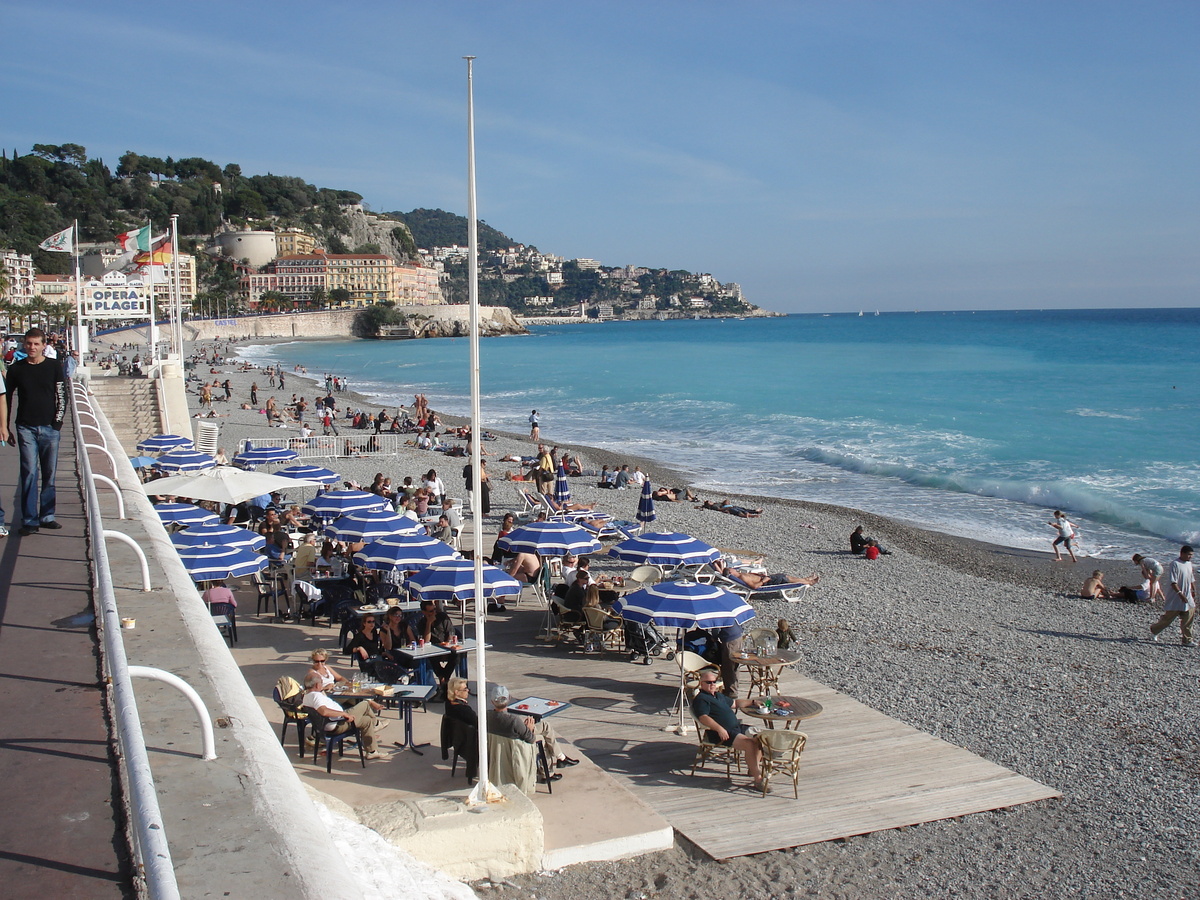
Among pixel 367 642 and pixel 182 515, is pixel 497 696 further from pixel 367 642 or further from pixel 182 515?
pixel 182 515

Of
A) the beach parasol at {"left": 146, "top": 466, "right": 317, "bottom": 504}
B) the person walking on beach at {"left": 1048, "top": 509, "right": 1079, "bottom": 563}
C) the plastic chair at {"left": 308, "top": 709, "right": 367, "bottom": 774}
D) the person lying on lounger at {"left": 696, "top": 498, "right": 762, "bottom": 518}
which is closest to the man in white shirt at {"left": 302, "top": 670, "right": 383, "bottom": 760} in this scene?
the plastic chair at {"left": 308, "top": 709, "right": 367, "bottom": 774}

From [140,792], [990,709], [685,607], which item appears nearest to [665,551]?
[685,607]

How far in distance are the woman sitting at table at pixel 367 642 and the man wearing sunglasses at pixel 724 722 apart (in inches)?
124

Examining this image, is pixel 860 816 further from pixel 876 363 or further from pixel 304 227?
pixel 304 227

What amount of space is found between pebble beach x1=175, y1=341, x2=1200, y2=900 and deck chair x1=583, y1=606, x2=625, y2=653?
7.14 feet

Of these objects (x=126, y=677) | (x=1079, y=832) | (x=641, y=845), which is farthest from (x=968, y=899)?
(x=126, y=677)

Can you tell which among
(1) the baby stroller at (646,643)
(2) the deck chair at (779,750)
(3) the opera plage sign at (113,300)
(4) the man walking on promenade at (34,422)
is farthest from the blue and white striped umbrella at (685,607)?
(3) the opera plage sign at (113,300)

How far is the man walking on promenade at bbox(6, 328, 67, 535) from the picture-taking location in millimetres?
6461

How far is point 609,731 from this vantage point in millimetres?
8195

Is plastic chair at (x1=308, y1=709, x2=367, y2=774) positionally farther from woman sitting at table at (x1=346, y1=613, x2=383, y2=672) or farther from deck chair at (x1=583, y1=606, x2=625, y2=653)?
deck chair at (x1=583, y1=606, x2=625, y2=653)

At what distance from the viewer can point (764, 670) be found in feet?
30.0

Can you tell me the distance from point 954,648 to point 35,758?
11.1m

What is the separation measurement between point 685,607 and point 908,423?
1553 inches

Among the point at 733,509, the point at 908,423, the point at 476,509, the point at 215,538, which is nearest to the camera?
the point at 476,509
